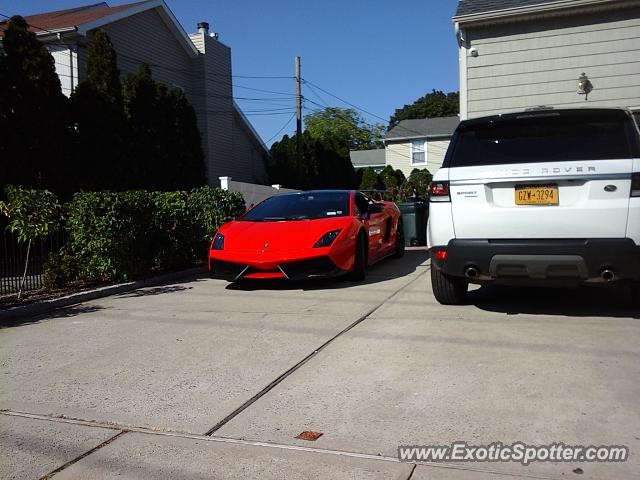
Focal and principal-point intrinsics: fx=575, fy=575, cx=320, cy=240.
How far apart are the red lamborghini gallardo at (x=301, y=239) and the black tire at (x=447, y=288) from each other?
5.18 ft

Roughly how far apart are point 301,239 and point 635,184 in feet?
12.5

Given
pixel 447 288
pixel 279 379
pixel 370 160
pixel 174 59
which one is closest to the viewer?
pixel 279 379

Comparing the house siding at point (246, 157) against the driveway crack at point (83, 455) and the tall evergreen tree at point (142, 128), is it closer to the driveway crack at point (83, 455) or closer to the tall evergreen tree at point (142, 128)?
the tall evergreen tree at point (142, 128)

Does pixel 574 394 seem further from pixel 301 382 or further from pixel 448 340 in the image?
pixel 301 382

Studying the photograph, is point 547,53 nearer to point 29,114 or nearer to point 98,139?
point 98,139

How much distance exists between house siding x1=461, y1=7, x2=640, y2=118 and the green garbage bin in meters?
2.89

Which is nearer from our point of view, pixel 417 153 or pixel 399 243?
pixel 399 243

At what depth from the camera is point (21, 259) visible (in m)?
8.00

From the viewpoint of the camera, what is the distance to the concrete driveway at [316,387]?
9.64 feet

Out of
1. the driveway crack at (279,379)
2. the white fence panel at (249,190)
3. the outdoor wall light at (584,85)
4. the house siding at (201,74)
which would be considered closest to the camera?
the driveway crack at (279,379)

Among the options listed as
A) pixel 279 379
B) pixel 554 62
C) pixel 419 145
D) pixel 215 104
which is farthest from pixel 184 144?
pixel 419 145

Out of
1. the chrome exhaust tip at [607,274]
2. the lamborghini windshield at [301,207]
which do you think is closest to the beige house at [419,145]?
the lamborghini windshield at [301,207]

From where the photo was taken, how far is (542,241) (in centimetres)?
488

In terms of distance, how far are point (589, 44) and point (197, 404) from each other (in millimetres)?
9321
